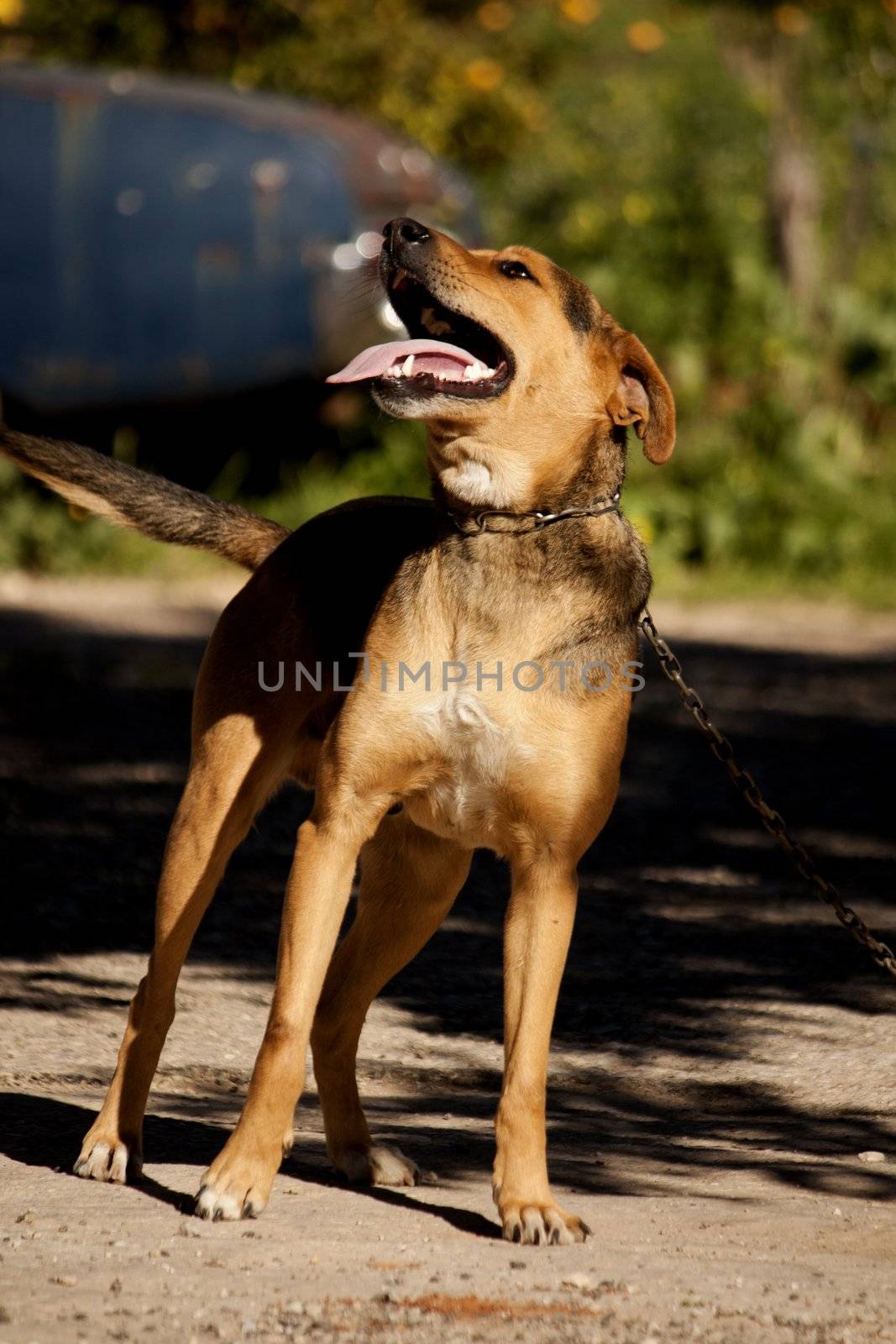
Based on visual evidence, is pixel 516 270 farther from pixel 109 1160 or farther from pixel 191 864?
pixel 109 1160

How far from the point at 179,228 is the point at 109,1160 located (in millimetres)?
9626

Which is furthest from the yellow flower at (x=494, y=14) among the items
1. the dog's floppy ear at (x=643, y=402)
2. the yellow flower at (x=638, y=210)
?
the dog's floppy ear at (x=643, y=402)

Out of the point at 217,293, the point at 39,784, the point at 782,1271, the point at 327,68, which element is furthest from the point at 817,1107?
the point at 327,68

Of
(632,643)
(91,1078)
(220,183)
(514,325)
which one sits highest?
(220,183)

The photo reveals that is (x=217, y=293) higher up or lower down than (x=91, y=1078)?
higher up

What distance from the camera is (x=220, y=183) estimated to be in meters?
12.8

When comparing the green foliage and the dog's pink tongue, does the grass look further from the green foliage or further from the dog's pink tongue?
the dog's pink tongue

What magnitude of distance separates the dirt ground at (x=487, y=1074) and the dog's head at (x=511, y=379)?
159 cm

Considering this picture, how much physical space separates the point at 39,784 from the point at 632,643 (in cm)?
436

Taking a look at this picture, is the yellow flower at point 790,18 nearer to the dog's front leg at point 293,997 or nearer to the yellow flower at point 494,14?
the yellow flower at point 494,14

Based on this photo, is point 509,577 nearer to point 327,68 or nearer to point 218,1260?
point 218,1260

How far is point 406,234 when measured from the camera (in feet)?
13.6

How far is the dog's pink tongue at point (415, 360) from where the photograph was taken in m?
4.06

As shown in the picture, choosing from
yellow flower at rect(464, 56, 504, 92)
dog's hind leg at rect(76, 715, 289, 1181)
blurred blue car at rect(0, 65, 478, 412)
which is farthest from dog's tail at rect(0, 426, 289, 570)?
yellow flower at rect(464, 56, 504, 92)
